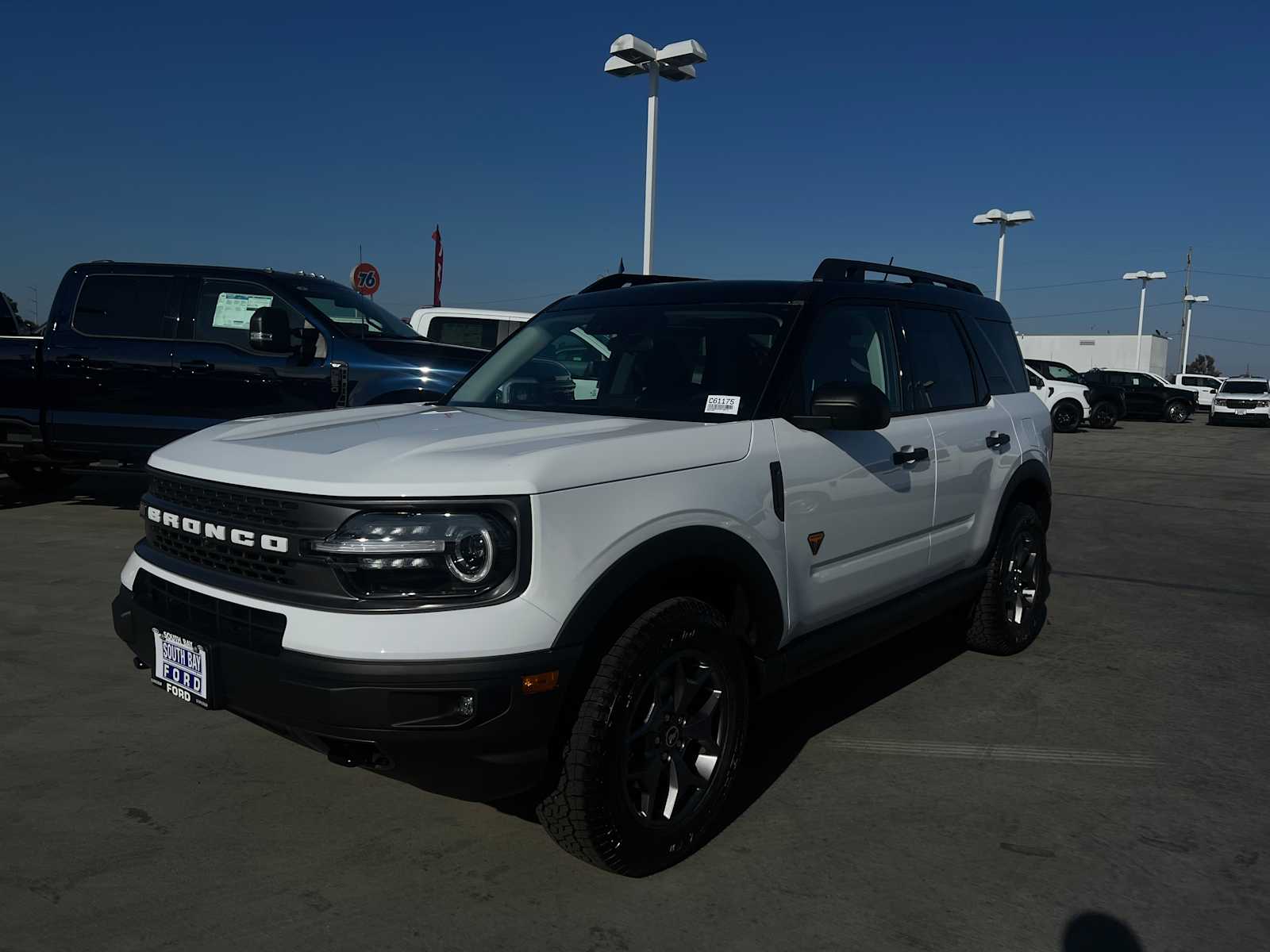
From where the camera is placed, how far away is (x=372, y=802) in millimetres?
3420

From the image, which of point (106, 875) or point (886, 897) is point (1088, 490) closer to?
point (886, 897)

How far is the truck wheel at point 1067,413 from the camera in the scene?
86.5ft

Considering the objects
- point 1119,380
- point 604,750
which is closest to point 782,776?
point 604,750

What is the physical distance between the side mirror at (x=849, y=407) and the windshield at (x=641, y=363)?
0.22m

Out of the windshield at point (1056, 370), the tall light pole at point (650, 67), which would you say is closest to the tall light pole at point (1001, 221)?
the windshield at point (1056, 370)

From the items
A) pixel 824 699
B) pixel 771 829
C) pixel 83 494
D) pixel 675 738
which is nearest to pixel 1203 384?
pixel 83 494

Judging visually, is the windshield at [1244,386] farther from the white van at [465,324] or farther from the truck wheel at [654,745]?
the truck wheel at [654,745]

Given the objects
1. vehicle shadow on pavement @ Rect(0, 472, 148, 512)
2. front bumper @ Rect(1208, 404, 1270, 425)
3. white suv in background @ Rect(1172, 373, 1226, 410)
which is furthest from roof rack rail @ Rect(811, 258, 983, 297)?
white suv in background @ Rect(1172, 373, 1226, 410)

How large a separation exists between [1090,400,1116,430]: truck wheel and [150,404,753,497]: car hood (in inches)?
1127

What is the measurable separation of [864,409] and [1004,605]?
89.9 inches

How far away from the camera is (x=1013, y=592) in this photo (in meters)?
5.23

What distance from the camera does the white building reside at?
47625 mm

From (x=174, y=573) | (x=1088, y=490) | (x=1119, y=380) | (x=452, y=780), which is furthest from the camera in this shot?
(x=1119, y=380)

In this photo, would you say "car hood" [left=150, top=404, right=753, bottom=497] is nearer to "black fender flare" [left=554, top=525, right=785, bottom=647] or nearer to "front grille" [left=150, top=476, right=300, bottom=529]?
"front grille" [left=150, top=476, right=300, bottom=529]
